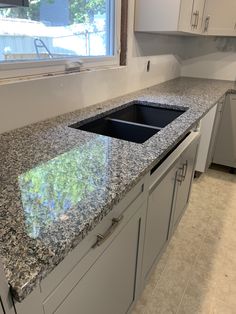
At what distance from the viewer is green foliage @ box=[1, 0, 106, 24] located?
123 cm

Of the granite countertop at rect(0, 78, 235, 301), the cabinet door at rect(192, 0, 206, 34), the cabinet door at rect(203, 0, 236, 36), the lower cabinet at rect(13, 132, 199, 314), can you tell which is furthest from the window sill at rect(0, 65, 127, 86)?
the cabinet door at rect(203, 0, 236, 36)

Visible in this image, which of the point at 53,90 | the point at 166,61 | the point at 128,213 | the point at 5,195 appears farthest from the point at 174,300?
the point at 166,61

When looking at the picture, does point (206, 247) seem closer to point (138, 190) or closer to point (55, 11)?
point (138, 190)

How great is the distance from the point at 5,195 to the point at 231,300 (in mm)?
1423

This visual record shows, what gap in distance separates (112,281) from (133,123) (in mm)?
900

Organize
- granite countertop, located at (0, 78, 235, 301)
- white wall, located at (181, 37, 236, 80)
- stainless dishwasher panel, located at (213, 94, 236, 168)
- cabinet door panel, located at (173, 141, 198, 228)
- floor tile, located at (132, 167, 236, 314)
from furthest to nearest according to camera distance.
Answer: white wall, located at (181, 37, 236, 80)
stainless dishwasher panel, located at (213, 94, 236, 168)
cabinet door panel, located at (173, 141, 198, 228)
floor tile, located at (132, 167, 236, 314)
granite countertop, located at (0, 78, 235, 301)

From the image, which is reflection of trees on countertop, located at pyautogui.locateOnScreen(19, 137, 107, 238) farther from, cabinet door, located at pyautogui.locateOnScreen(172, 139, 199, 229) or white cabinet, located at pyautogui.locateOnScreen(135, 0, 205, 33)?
white cabinet, located at pyautogui.locateOnScreen(135, 0, 205, 33)

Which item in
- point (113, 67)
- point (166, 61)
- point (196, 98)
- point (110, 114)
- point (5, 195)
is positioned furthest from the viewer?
point (166, 61)

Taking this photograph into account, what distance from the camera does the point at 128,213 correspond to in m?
0.93

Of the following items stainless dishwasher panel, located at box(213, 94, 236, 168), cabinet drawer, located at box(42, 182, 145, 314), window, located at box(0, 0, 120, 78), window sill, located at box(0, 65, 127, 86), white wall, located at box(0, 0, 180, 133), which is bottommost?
stainless dishwasher panel, located at box(213, 94, 236, 168)

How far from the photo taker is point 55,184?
81 centimetres

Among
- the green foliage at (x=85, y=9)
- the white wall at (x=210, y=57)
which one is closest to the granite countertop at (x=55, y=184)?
the green foliage at (x=85, y=9)

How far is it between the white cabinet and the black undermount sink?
662mm

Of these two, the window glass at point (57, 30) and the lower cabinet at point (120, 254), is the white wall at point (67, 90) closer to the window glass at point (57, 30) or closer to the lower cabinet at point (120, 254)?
the window glass at point (57, 30)
